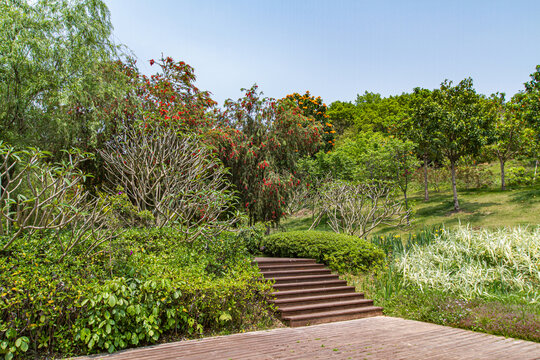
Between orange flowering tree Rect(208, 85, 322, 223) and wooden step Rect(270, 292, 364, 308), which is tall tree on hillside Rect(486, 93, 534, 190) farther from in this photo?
wooden step Rect(270, 292, 364, 308)

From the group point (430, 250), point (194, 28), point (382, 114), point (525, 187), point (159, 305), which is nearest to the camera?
point (159, 305)

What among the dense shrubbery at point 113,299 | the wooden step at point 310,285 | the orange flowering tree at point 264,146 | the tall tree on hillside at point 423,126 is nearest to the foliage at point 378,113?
the tall tree on hillside at point 423,126

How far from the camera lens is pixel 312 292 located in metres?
7.48

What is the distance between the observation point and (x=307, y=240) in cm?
955

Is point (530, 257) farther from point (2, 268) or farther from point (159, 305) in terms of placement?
point (2, 268)

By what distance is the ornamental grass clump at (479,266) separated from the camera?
6.75m

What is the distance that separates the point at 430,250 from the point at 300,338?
510 cm

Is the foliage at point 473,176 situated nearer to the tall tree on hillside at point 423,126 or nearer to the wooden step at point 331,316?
the tall tree on hillside at point 423,126

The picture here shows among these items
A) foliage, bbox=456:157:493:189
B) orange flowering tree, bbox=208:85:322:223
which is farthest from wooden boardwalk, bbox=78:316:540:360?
foliage, bbox=456:157:493:189

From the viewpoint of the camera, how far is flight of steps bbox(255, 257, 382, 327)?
6.53m

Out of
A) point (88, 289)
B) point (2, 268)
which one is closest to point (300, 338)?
point (88, 289)

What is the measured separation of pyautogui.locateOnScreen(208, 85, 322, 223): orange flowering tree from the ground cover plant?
198 inches

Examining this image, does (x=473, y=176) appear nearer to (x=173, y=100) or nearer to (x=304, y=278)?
(x=304, y=278)

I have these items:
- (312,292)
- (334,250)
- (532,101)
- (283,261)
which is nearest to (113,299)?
(312,292)
